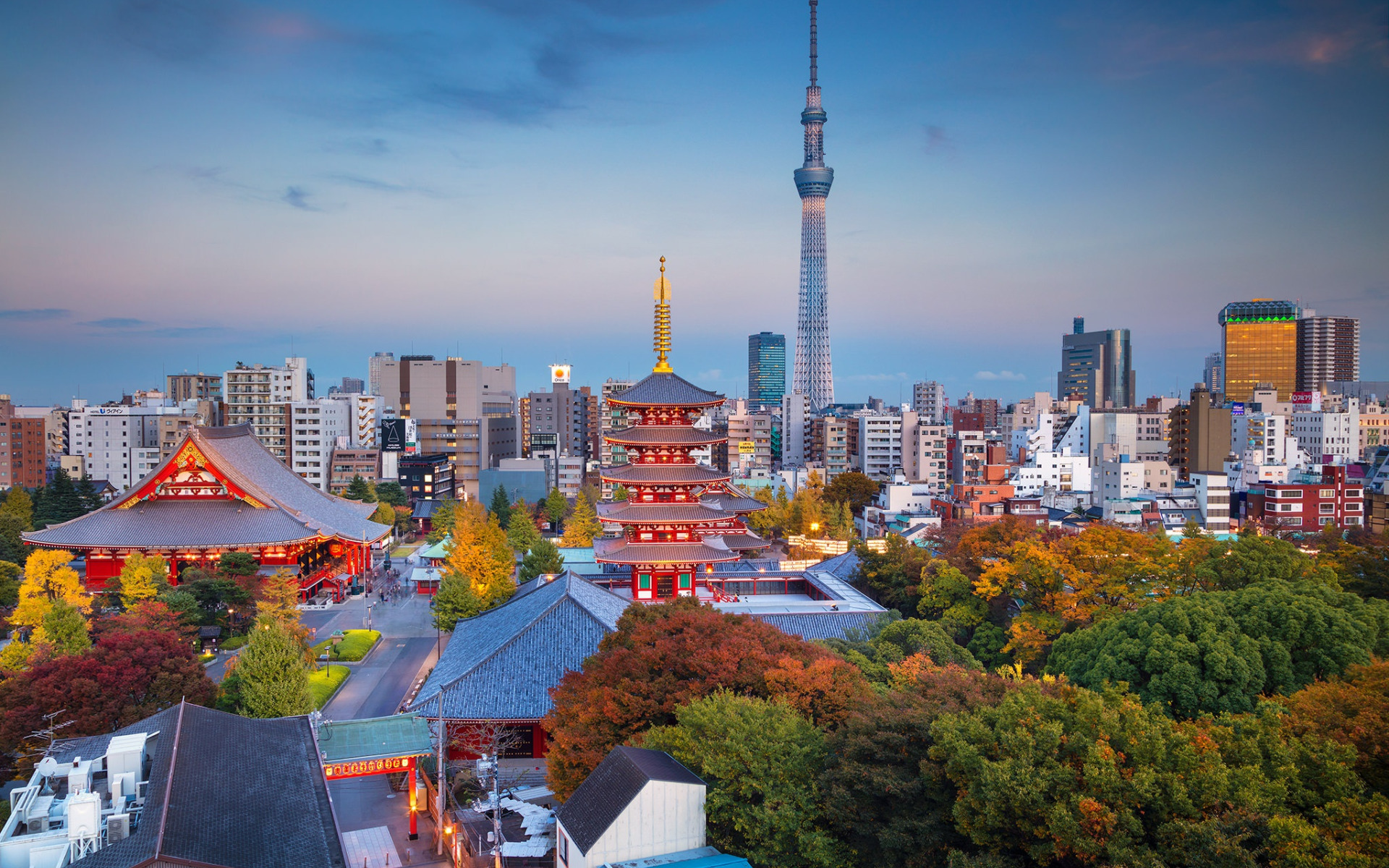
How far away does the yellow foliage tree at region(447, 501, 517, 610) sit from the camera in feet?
108

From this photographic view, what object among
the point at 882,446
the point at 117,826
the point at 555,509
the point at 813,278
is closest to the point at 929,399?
the point at 813,278

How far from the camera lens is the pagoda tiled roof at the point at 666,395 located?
1303 inches

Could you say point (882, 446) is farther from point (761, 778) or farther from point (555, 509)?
point (761, 778)

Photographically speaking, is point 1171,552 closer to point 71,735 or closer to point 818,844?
point 818,844

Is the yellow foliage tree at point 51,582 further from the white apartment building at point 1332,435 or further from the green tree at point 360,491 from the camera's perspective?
the white apartment building at point 1332,435

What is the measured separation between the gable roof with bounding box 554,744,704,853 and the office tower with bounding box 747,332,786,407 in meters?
176

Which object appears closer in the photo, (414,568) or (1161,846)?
(1161,846)

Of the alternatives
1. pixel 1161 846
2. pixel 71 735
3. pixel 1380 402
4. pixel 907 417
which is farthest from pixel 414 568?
pixel 1380 402

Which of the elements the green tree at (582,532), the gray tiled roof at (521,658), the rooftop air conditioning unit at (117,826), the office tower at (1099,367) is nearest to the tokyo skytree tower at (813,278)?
the office tower at (1099,367)

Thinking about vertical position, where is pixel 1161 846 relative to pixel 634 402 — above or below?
below

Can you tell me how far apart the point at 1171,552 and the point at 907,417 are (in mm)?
51736

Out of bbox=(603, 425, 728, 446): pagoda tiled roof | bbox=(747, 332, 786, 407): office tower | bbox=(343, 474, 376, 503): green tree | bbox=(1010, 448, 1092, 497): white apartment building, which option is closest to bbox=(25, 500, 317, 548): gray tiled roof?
bbox=(603, 425, 728, 446): pagoda tiled roof

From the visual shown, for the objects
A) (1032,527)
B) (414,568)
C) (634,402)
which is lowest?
(414,568)

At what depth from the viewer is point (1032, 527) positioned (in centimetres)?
3519
